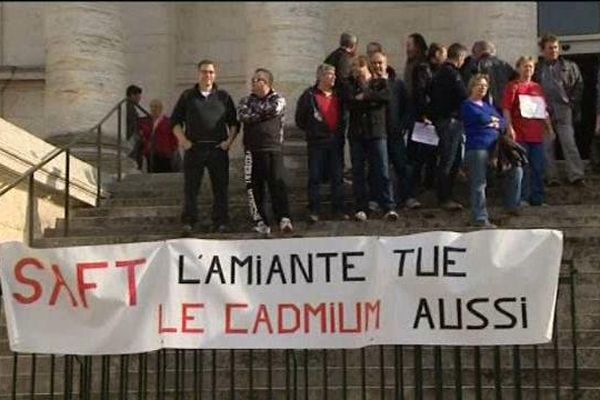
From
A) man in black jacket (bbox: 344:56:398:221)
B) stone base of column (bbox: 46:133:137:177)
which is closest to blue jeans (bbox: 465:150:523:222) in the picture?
man in black jacket (bbox: 344:56:398:221)

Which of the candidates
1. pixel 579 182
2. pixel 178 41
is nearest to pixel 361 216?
pixel 579 182

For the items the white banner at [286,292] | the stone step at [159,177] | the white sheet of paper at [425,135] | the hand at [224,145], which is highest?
the white sheet of paper at [425,135]

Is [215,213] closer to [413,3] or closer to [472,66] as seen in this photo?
[472,66]

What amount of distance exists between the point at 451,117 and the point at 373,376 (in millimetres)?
4312

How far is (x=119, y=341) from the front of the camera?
861 centimetres

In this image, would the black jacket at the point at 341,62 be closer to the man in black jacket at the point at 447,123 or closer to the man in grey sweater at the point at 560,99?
the man in black jacket at the point at 447,123

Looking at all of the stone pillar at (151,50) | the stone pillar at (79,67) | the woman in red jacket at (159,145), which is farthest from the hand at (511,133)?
the stone pillar at (151,50)

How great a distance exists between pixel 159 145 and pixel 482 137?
610 cm

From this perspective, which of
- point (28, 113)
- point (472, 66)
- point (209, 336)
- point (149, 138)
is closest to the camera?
point (209, 336)

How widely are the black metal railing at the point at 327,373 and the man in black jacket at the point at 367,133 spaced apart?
274 centimetres

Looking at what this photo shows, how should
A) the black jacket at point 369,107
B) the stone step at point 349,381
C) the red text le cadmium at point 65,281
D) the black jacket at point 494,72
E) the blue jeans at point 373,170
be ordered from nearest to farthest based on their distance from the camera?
the red text le cadmium at point 65,281 < the stone step at point 349,381 < the blue jeans at point 373,170 < the black jacket at point 369,107 < the black jacket at point 494,72

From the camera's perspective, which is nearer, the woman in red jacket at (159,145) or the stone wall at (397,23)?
the woman in red jacket at (159,145)

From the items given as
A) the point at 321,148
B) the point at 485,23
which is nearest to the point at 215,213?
the point at 321,148

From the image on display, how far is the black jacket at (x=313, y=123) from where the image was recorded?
489 inches
